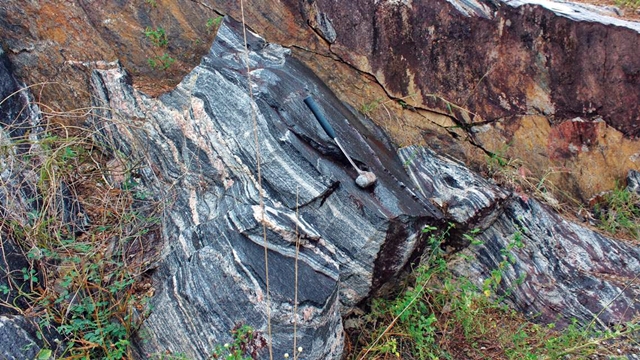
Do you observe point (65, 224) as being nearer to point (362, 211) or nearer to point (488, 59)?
point (362, 211)

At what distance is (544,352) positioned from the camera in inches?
110

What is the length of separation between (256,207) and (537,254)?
1617mm

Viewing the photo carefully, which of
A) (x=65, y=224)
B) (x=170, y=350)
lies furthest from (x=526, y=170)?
(x=65, y=224)

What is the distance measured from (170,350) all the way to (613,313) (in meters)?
2.24

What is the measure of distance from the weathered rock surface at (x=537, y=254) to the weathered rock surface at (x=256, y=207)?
0.24 meters

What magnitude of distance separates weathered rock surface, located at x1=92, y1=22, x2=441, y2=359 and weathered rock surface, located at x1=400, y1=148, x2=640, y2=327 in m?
0.24

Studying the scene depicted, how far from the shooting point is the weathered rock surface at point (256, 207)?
8.38 feet

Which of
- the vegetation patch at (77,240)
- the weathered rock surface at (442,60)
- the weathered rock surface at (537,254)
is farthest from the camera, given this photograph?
the weathered rock surface at (442,60)

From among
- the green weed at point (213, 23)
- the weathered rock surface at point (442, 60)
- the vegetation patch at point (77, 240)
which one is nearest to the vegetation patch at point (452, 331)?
the weathered rock surface at point (442, 60)

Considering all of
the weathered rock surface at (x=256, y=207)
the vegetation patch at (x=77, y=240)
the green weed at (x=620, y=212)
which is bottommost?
the vegetation patch at (x=77, y=240)

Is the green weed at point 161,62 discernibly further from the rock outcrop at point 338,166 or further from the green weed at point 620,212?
the green weed at point 620,212

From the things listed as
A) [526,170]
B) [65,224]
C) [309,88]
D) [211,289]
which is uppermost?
[526,170]

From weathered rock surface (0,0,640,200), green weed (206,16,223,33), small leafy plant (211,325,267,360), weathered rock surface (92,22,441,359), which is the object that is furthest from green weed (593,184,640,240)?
green weed (206,16,223,33)

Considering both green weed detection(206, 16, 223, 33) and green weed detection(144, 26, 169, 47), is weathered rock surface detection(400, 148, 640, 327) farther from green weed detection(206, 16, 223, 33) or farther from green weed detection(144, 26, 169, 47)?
green weed detection(144, 26, 169, 47)
